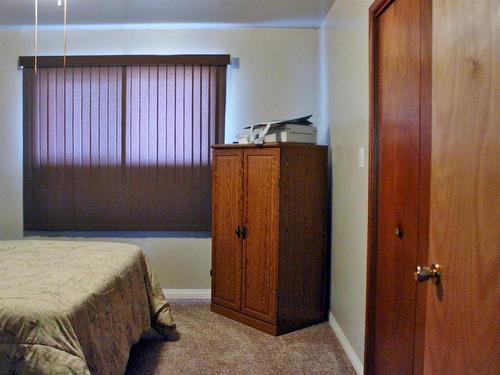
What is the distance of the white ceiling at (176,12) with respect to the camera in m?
3.11

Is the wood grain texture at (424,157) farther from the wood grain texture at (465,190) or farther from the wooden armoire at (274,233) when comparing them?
the wooden armoire at (274,233)

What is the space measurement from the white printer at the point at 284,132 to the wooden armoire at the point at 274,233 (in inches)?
3.6

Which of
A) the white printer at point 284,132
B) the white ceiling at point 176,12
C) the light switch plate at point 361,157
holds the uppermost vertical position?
the white ceiling at point 176,12

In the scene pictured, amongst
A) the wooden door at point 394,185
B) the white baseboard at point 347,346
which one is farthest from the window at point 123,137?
the wooden door at point 394,185

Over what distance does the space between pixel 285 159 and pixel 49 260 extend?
1.57 meters

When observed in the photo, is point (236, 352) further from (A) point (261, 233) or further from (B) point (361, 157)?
(B) point (361, 157)

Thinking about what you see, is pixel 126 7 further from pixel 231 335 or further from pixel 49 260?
pixel 231 335

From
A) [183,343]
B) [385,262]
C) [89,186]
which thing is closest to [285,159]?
[385,262]

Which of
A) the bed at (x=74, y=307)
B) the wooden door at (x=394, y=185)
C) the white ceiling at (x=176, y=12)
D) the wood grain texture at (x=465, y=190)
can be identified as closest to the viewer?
the wood grain texture at (x=465, y=190)

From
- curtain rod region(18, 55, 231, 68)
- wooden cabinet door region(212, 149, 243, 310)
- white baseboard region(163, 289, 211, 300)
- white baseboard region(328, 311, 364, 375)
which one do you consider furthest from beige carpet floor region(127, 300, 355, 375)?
curtain rod region(18, 55, 231, 68)

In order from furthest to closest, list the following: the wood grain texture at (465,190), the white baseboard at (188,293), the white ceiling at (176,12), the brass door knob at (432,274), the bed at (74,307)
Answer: the white baseboard at (188,293) → the white ceiling at (176,12) → the bed at (74,307) → the brass door knob at (432,274) → the wood grain texture at (465,190)

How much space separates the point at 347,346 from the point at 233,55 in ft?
8.28

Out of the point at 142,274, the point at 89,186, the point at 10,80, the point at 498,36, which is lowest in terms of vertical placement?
the point at 142,274

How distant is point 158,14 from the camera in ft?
11.0
